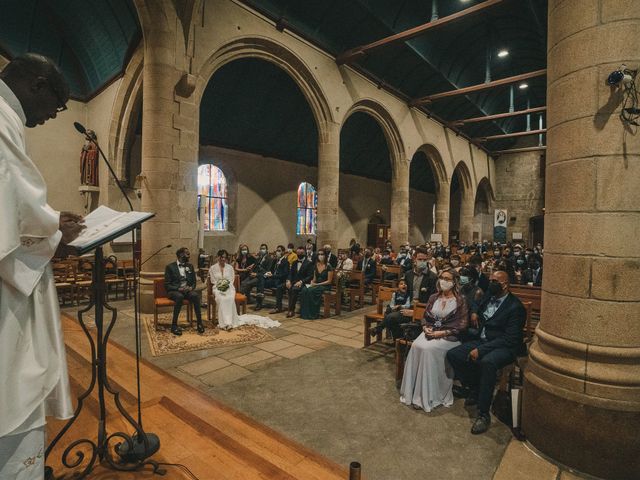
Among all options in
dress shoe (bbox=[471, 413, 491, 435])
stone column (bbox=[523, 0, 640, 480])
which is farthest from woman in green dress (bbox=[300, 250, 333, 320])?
stone column (bbox=[523, 0, 640, 480])

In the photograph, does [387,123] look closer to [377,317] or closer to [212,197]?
[212,197]

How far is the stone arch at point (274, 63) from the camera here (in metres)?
7.37

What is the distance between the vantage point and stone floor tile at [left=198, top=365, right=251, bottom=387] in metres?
3.76

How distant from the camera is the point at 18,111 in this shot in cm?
129

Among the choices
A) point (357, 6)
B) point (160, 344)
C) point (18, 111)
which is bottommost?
point (160, 344)

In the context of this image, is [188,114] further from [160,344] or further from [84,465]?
[84,465]

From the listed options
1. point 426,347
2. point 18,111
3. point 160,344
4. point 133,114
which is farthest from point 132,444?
point 133,114

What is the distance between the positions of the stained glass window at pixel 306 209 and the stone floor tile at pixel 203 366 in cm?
1102

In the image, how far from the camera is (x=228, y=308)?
5.84m

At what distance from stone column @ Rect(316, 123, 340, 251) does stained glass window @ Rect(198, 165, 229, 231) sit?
3897 millimetres

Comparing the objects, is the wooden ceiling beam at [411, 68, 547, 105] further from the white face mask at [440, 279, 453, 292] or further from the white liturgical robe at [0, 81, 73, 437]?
the white liturgical robe at [0, 81, 73, 437]

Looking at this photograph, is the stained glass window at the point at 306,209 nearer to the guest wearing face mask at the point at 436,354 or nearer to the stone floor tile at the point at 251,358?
the stone floor tile at the point at 251,358

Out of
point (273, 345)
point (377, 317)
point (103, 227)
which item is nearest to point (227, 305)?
point (273, 345)

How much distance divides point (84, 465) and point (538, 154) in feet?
87.2
